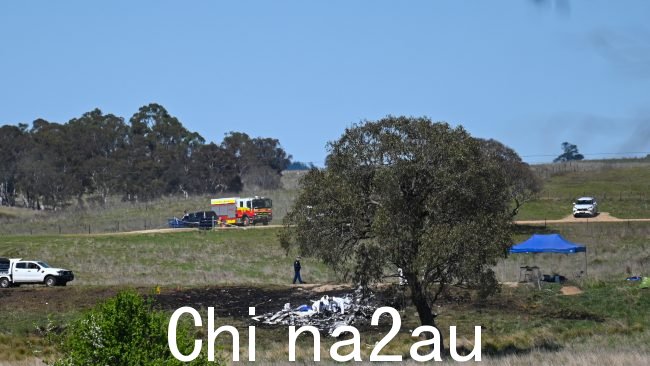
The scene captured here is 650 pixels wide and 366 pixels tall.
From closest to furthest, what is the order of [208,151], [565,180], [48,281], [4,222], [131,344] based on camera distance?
Result: [131,344]
[48,281]
[4,222]
[565,180]
[208,151]

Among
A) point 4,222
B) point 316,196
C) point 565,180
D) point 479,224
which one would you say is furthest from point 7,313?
point 565,180

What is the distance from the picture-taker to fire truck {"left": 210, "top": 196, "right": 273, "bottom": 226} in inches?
3605

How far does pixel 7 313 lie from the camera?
47562mm

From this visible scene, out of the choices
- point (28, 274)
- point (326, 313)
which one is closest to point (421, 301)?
point (326, 313)

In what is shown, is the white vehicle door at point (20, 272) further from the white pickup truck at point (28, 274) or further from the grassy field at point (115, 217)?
the grassy field at point (115, 217)

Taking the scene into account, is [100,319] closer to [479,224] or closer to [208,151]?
[479,224]

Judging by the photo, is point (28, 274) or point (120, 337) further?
point (28, 274)

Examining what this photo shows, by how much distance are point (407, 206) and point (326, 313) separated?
10.8 metres

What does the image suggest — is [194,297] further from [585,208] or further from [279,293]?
[585,208]

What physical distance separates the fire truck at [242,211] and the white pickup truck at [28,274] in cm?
3368

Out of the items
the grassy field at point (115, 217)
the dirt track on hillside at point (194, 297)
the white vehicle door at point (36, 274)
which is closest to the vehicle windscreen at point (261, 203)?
the grassy field at point (115, 217)

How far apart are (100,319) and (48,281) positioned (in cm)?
3979

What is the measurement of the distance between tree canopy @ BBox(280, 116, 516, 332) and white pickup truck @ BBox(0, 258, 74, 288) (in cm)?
2414

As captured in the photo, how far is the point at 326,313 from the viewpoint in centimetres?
4588
